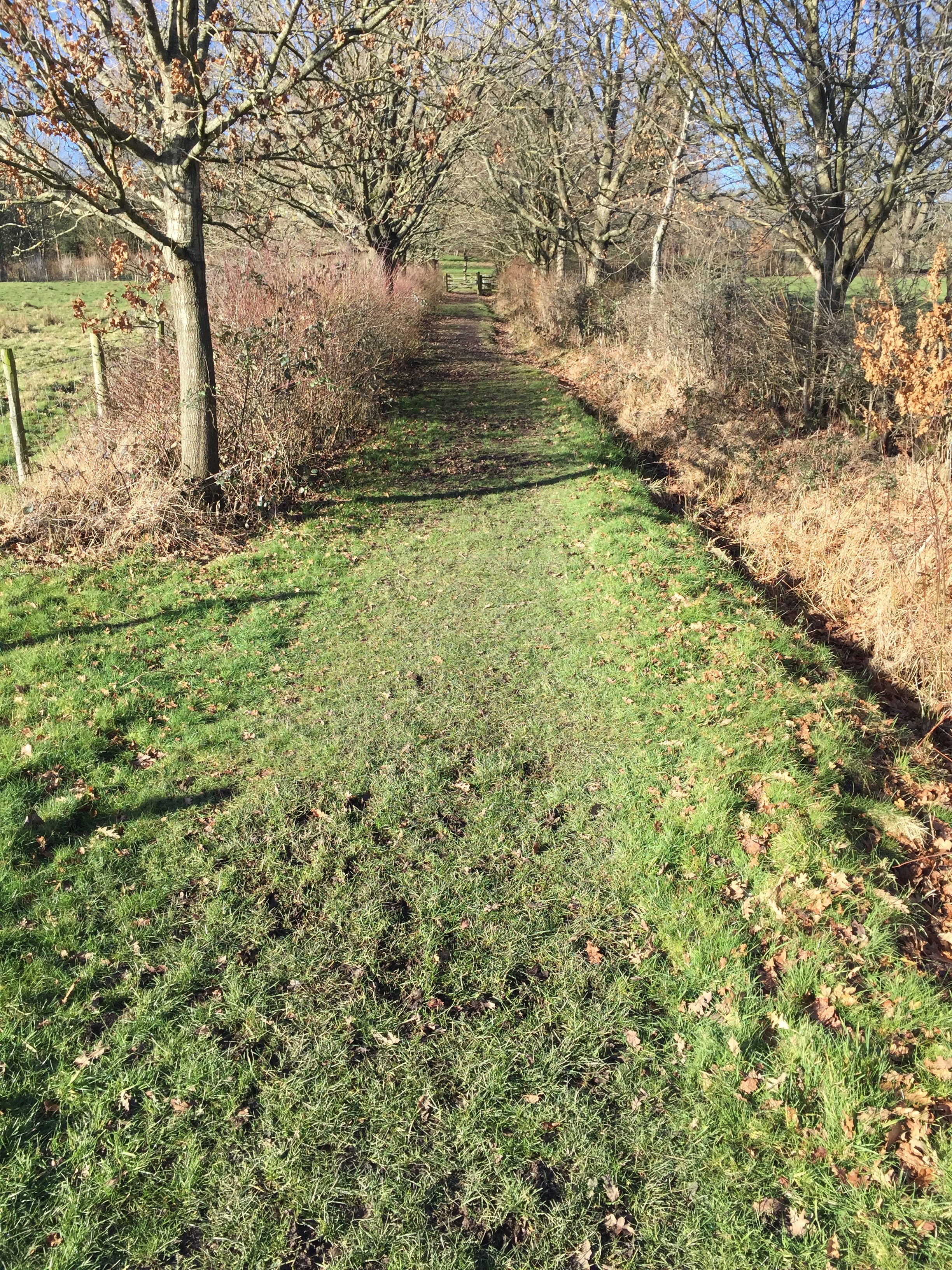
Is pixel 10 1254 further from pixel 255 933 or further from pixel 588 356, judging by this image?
pixel 588 356

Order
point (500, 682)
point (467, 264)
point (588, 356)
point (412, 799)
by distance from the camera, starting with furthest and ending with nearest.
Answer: point (467, 264) → point (588, 356) → point (500, 682) → point (412, 799)

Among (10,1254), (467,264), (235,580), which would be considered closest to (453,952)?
(10,1254)

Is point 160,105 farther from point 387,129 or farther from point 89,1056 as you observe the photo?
point 387,129

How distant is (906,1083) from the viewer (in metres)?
2.82

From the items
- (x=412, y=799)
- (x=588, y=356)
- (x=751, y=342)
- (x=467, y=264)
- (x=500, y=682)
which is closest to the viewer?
(x=412, y=799)

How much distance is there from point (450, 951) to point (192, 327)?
7202 mm

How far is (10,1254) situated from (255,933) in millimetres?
1406

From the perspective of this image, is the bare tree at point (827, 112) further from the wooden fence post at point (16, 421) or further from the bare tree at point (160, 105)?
the wooden fence post at point (16, 421)

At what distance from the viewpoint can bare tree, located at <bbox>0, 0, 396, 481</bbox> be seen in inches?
240

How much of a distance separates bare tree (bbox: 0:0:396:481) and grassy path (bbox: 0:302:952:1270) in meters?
3.62

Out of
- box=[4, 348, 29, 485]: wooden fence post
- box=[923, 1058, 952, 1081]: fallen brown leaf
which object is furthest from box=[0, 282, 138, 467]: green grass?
box=[923, 1058, 952, 1081]: fallen brown leaf

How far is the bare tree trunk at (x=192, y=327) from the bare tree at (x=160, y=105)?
0.5 inches

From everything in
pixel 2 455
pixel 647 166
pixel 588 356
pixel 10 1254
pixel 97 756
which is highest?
pixel 647 166

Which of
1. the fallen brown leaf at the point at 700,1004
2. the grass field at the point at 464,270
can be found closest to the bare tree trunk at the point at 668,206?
the fallen brown leaf at the point at 700,1004
